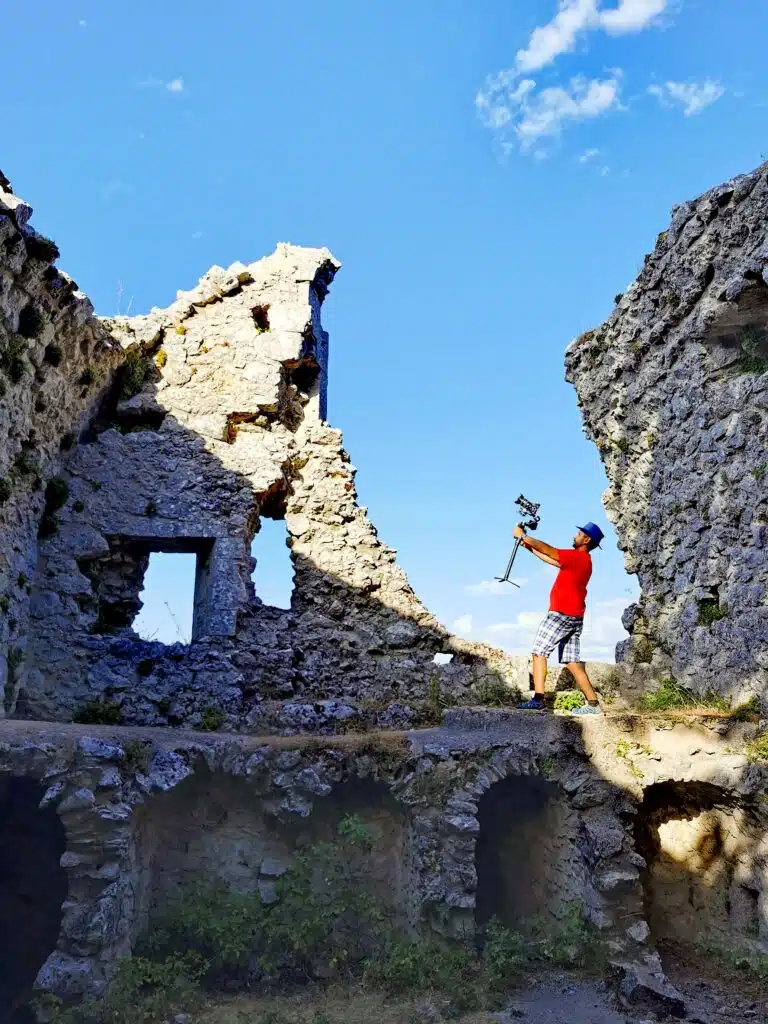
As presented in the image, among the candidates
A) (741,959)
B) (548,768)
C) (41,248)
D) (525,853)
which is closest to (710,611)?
(548,768)

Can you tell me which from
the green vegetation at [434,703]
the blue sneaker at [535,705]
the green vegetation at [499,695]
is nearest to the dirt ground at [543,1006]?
the blue sneaker at [535,705]

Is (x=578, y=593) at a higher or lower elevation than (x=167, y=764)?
higher

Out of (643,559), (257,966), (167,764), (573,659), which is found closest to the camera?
(257,966)

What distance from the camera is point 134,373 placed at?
1196cm

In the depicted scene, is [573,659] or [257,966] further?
[573,659]

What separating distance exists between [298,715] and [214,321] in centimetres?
647

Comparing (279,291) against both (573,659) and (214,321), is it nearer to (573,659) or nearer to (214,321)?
(214,321)

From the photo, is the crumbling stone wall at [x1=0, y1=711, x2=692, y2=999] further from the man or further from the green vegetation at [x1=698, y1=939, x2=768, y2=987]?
the man

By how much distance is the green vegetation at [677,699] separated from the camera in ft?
26.8

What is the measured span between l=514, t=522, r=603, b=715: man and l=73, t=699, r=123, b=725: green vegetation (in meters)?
5.14

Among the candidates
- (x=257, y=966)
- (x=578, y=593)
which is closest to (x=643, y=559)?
(x=578, y=593)

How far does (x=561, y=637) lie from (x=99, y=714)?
18.6 ft

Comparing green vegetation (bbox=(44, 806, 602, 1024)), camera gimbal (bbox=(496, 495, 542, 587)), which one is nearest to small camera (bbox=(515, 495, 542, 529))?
camera gimbal (bbox=(496, 495, 542, 587))

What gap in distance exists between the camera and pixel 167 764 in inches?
299
